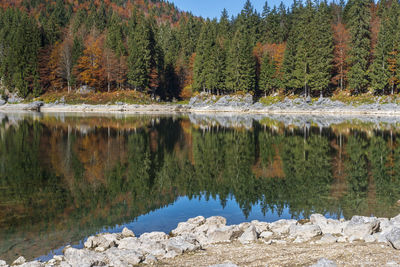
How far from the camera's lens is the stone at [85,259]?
7.75 meters

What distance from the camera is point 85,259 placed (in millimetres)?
7906

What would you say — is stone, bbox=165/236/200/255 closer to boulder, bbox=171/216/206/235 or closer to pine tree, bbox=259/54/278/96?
boulder, bbox=171/216/206/235

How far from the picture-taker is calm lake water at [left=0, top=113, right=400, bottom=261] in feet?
40.0

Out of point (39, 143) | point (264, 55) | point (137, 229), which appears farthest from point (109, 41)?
point (137, 229)

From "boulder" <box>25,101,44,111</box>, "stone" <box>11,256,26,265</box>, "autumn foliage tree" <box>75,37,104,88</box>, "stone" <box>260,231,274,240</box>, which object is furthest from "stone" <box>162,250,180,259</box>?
"boulder" <box>25,101,44,111</box>

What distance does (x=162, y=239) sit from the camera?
32.5 feet

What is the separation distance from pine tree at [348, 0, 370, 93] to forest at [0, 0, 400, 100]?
19 centimetres

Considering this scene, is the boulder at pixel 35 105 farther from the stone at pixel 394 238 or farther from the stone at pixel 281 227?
the stone at pixel 394 238

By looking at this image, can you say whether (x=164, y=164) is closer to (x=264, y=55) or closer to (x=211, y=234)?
(x=211, y=234)

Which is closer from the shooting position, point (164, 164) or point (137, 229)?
point (137, 229)

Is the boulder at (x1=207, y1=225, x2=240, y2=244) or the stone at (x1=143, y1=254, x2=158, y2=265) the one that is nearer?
the stone at (x1=143, y1=254, x2=158, y2=265)

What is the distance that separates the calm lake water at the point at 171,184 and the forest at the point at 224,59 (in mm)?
44415

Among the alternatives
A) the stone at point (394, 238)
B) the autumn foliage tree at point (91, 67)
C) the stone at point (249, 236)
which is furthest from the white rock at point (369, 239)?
the autumn foliage tree at point (91, 67)

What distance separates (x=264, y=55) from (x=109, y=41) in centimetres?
3790
